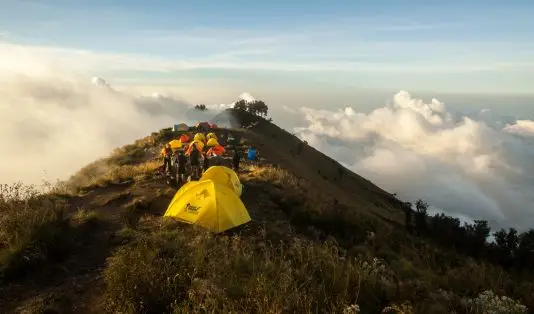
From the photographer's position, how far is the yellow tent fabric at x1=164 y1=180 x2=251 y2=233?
12.8 meters

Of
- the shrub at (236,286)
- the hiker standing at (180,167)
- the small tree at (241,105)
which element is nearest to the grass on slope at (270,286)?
the shrub at (236,286)

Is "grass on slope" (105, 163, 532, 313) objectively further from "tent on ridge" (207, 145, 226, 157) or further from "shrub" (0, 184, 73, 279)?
"tent on ridge" (207, 145, 226, 157)

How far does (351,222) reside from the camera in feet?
56.4

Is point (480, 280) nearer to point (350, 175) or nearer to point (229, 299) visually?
point (229, 299)

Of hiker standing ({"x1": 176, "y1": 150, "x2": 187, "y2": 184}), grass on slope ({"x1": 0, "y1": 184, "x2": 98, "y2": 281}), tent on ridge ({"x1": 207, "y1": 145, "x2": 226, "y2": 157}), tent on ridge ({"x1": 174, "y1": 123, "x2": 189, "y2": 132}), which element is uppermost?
tent on ridge ({"x1": 174, "y1": 123, "x2": 189, "y2": 132})

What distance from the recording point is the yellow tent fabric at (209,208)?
505 inches

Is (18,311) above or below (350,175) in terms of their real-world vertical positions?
below

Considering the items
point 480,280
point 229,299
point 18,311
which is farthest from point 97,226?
point 480,280

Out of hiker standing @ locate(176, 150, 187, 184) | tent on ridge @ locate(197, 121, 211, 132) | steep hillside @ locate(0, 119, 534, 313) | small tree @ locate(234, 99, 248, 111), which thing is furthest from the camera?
small tree @ locate(234, 99, 248, 111)

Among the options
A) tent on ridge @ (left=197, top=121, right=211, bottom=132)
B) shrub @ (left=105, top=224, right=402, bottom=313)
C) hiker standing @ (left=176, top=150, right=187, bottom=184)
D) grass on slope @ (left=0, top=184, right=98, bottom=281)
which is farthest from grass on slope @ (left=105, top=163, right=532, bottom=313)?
tent on ridge @ (left=197, top=121, right=211, bottom=132)

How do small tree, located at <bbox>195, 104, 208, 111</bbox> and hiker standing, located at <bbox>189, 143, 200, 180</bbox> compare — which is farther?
small tree, located at <bbox>195, 104, 208, 111</bbox>

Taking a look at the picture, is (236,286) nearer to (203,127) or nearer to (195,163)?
(195,163)

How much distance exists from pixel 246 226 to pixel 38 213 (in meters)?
6.29

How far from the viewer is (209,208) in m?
13.0
